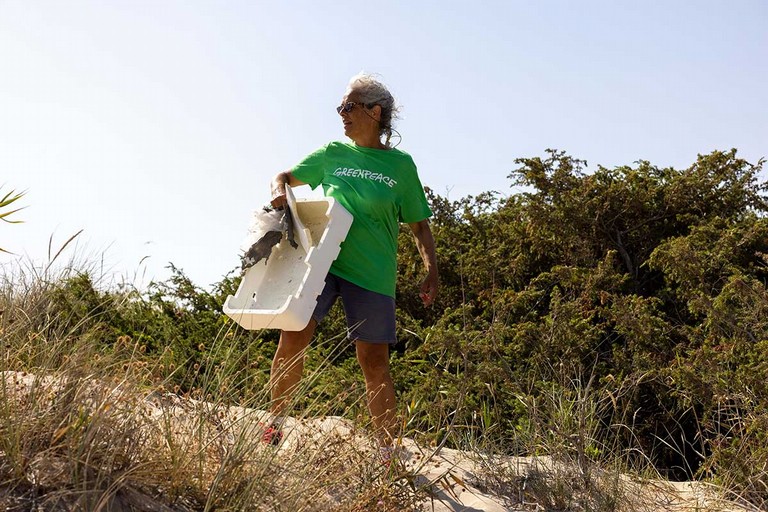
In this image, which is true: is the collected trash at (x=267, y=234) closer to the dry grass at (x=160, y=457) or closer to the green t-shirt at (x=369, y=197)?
the green t-shirt at (x=369, y=197)

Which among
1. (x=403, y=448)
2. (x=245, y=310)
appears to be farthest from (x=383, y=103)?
(x=403, y=448)

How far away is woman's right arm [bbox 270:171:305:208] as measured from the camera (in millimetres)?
4750

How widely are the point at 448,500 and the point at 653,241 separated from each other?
4.09 meters

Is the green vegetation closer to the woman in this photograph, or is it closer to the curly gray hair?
the woman

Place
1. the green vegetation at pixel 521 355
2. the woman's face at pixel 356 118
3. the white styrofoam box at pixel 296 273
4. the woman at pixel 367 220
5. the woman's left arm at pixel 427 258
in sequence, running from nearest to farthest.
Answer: the green vegetation at pixel 521 355 < the white styrofoam box at pixel 296 273 < the woman at pixel 367 220 < the woman's face at pixel 356 118 < the woman's left arm at pixel 427 258

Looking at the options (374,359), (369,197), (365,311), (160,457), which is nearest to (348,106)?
(369,197)

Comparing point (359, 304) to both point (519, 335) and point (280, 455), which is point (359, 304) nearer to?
point (280, 455)

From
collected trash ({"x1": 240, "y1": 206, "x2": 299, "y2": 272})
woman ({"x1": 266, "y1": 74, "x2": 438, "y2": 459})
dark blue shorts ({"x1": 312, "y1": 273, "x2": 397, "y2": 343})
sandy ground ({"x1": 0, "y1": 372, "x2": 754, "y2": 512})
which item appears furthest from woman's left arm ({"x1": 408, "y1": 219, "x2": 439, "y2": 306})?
sandy ground ({"x1": 0, "y1": 372, "x2": 754, "y2": 512})

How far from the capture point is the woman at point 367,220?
15.4ft

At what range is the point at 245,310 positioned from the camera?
4582mm

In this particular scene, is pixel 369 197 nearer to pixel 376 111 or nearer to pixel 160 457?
pixel 376 111

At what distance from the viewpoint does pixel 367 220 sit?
4.77 m

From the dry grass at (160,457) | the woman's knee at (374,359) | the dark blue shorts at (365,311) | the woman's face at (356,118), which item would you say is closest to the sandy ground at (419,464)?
the dry grass at (160,457)

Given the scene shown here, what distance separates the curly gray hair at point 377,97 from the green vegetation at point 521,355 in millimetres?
1177
